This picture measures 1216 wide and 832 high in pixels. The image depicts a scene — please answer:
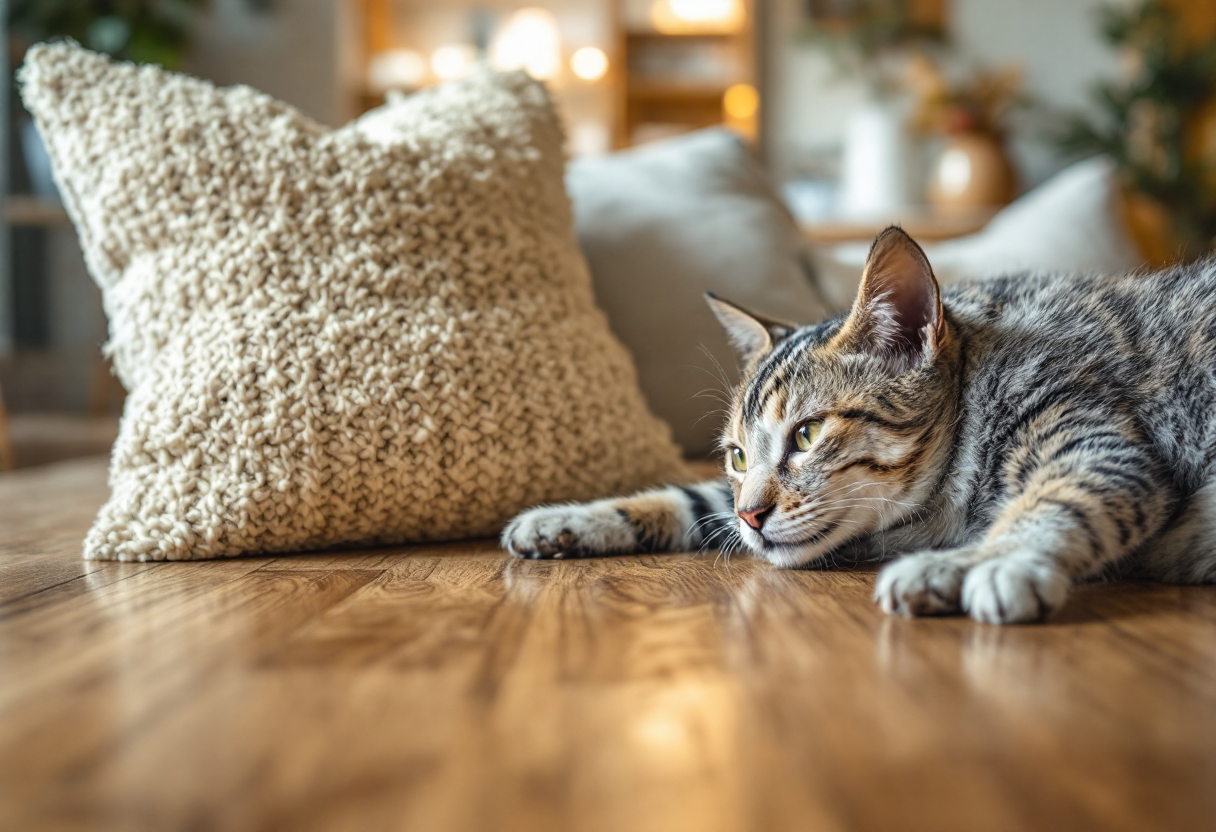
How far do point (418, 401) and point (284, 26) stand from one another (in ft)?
13.2

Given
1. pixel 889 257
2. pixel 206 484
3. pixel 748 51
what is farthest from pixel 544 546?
pixel 748 51

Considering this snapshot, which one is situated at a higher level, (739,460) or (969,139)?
(969,139)

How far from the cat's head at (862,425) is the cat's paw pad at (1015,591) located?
0.71 ft

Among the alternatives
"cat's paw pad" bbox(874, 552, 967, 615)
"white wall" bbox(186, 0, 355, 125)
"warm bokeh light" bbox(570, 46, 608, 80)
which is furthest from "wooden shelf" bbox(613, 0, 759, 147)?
"cat's paw pad" bbox(874, 552, 967, 615)

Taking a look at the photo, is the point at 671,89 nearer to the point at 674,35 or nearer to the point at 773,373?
the point at 674,35

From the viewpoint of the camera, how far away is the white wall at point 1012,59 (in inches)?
173

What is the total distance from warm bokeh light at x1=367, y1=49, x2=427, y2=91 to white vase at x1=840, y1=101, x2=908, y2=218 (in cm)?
196

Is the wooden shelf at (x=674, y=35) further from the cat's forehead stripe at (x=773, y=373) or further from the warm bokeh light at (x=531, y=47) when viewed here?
the cat's forehead stripe at (x=773, y=373)

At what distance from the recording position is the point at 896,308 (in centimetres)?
106

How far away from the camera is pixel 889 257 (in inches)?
39.9

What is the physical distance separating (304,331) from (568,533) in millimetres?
386

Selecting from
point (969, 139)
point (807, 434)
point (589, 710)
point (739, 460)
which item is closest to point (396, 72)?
point (969, 139)

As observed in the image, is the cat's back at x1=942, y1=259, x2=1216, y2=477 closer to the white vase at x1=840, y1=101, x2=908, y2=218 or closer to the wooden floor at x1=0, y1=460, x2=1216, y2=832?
the wooden floor at x1=0, y1=460, x2=1216, y2=832

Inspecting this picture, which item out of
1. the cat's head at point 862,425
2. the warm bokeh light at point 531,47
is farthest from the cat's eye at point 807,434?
the warm bokeh light at point 531,47
